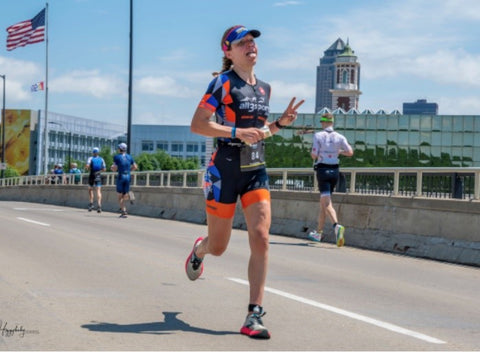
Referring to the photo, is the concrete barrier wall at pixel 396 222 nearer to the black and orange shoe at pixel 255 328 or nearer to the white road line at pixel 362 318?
the white road line at pixel 362 318

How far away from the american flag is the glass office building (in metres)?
85.2

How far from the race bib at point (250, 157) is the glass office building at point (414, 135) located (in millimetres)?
126832

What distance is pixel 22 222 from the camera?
17906 millimetres

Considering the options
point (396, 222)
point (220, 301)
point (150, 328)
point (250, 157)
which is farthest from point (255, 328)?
point (396, 222)

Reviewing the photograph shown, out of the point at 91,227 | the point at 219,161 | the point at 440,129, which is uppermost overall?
the point at 440,129

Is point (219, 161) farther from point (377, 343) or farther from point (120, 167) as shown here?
point (120, 167)

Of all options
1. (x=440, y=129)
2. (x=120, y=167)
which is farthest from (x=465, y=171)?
(x=440, y=129)

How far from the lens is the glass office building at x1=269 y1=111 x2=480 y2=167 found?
13338 centimetres

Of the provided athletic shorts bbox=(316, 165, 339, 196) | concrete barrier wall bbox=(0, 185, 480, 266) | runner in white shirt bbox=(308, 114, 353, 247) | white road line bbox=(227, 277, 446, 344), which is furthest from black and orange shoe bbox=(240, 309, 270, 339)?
athletic shorts bbox=(316, 165, 339, 196)

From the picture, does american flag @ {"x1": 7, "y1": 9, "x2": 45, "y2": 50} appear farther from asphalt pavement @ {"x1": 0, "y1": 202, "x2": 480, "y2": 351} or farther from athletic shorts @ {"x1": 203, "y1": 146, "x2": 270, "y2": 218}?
athletic shorts @ {"x1": 203, "y1": 146, "x2": 270, "y2": 218}

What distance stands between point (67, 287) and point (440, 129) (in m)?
130

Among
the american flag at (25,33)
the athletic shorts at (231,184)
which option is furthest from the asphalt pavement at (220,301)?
the american flag at (25,33)

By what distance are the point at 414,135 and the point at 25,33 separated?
93.2 meters

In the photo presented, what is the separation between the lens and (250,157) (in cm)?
632
